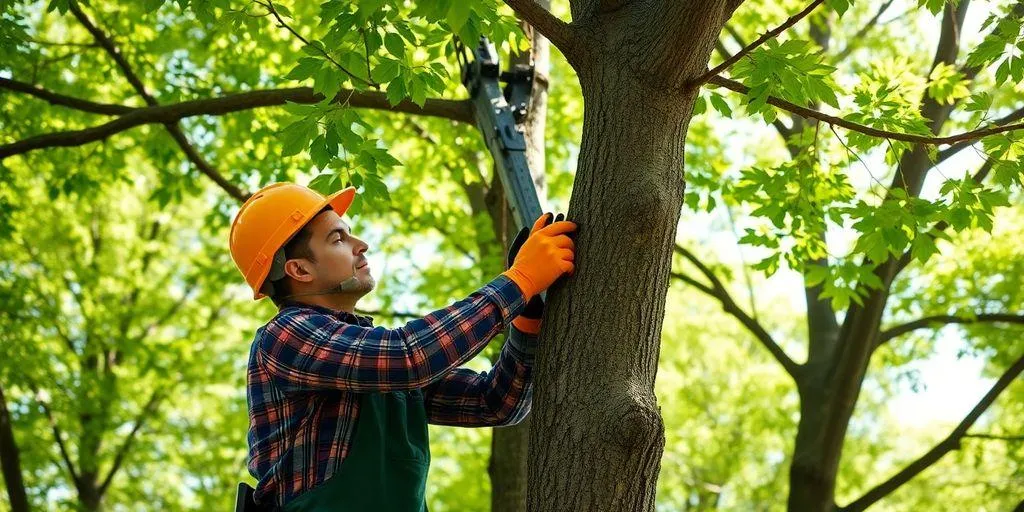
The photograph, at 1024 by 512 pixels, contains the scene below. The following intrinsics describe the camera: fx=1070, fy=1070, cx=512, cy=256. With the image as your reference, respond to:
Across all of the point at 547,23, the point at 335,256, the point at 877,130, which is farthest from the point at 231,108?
the point at 877,130

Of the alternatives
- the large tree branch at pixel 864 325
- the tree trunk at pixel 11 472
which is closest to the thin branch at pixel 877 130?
the large tree branch at pixel 864 325

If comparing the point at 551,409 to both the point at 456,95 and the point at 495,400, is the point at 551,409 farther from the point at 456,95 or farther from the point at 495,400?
the point at 456,95

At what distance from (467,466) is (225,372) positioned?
140 inches

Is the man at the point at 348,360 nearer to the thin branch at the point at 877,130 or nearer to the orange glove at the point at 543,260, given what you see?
the orange glove at the point at 543,260

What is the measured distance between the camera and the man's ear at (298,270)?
3311 mm

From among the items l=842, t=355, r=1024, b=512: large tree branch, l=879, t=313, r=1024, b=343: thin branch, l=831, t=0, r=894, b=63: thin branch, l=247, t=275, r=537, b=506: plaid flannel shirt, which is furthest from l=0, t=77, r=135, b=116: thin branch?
l=831, t=0, r=894, b=63: thin branch

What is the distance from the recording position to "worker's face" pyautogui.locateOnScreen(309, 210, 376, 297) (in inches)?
131

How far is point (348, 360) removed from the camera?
288 cm

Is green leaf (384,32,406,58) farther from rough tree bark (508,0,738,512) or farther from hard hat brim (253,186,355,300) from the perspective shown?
rough tree bark (508,0,738,512)

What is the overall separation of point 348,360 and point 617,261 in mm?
771

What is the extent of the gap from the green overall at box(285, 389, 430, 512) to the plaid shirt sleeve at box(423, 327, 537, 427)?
0.30 metres

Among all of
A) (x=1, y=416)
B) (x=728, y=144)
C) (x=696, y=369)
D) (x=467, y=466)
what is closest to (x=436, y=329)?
(x=1, y=416)

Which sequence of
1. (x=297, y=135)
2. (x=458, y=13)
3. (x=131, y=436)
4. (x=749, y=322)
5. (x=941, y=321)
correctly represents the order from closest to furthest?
(x=458, y=13)
(x=297, y=135)
(x=941, y=321)
(x=749, y=322)
(x=131, y=436)

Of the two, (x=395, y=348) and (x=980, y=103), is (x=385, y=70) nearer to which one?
Answer: (x=395, y=348)
